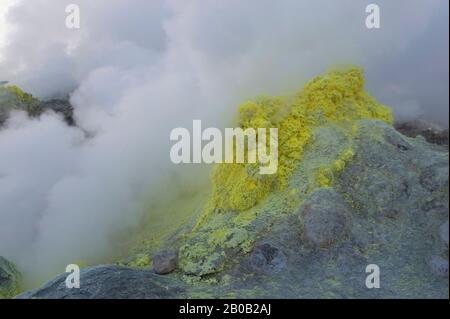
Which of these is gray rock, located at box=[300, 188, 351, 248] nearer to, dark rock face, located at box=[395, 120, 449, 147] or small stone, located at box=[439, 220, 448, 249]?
small stone, located at box=[439, 220, 448, 249]

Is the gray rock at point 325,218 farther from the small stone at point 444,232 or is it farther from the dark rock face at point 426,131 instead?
the dark rock face at point 426,131

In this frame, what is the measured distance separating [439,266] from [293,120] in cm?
495

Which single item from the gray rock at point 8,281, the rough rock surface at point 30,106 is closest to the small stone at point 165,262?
the gray rock at point 8,281

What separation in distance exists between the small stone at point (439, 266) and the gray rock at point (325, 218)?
5.56 ft

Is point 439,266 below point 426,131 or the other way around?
below

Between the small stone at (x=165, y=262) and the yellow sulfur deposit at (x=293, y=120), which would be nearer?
the small stone at (x=165, y=262)

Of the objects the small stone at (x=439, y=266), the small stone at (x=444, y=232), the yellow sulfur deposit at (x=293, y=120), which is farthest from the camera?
the yellow sulfur deposit at (x=293, y=120)

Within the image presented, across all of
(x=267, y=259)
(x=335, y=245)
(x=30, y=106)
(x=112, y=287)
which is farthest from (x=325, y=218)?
(x=30, y=106)

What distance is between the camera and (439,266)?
30.2 ft

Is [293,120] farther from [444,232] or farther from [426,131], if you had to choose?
[444,232]

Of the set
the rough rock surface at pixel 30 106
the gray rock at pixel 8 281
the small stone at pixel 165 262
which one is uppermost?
the rough rock surface at pixel 30 106

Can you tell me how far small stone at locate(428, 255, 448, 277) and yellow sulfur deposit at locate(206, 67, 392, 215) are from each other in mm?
2781

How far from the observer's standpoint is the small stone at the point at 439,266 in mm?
9156

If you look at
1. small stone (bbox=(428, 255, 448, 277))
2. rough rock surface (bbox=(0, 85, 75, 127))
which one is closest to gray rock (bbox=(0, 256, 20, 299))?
small stone (bbox=(428, 255, 448, 277))
